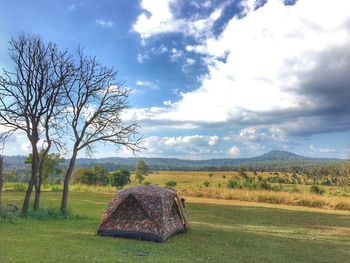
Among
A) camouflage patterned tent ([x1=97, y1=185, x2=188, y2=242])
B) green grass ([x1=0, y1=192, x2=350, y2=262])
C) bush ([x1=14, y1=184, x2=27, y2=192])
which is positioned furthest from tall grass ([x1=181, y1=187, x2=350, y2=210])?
bush ([x1=14, y1=184, x2=27, y2=192])

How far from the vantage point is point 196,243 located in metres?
14.7

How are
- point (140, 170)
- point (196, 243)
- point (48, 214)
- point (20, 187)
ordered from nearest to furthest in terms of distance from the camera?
1. point (196, 243)
2. point (48, 214)
3. point (20, 187)
4. point (140, 170)

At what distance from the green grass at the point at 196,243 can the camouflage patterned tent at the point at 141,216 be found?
49 cm

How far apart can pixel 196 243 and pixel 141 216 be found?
8.37ft

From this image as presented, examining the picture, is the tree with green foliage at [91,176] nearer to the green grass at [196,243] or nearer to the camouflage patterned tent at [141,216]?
the green grass at [196,243]

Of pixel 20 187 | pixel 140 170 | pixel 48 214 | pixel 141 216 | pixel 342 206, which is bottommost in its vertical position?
pixel 342 206

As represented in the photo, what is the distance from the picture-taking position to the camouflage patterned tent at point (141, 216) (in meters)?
14.9

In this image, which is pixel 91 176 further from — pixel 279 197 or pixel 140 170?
pixel 279 197

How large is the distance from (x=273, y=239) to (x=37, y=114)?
1436 centimetres

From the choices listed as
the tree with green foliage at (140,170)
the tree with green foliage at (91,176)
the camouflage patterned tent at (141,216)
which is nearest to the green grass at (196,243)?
the camouflage patterned tent at (141,216)

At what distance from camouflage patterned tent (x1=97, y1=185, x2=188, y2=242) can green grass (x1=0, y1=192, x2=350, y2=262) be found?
0.49 metres

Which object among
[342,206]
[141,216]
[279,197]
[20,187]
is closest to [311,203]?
[342,206]

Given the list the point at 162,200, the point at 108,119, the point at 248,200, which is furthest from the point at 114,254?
the point at 248,200

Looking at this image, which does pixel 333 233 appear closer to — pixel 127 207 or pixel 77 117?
pixel 127 207
